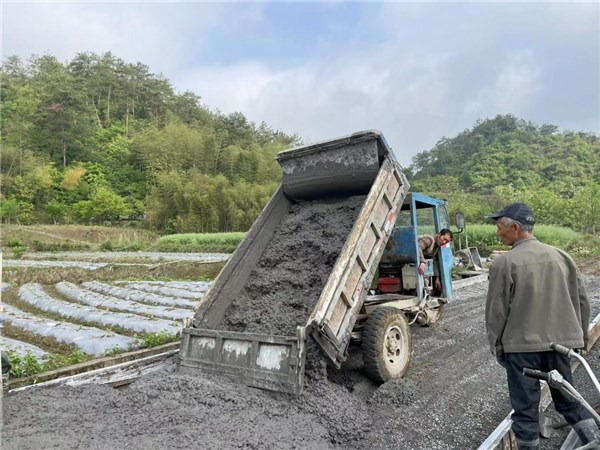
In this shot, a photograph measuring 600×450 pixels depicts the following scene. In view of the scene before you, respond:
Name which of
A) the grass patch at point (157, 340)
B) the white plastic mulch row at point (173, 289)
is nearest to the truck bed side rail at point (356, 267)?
the grass patch at point (157, 340)

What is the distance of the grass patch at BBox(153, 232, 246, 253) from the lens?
26.5 meters

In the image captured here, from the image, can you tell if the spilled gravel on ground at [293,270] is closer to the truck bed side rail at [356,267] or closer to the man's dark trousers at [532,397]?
the truck bed side rail at [356,267]

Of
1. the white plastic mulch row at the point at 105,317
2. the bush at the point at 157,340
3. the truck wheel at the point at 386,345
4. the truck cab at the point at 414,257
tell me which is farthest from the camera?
the white plastic mulch row at the point at 105,317

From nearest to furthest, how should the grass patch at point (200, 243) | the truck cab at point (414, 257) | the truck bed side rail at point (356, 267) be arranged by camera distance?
the truck bed side rail at point (356, 267)
the truck cab at point (414, 257)
the grass patch at point (200, 243)

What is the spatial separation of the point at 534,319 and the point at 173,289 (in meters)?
10.5

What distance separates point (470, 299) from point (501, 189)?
32.4 metres

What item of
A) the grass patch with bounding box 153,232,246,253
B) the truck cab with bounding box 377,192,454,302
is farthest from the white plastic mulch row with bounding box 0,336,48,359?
the grass patch with bounding box 153,232,246,253

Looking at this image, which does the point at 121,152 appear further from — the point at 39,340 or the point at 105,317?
the point at 39,340

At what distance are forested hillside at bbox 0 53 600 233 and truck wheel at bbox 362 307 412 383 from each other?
26382 mm

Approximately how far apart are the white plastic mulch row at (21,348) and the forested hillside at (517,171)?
2787 centimetres

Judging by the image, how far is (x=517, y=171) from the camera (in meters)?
46.4

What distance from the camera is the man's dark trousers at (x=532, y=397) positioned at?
2.66 metres

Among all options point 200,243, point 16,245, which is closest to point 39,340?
point 200,243

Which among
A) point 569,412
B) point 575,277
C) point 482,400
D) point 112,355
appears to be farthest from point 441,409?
point 112,355
